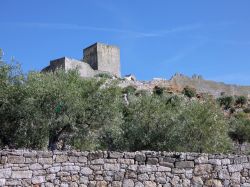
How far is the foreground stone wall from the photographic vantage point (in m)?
13.5

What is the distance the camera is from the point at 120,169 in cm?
1427

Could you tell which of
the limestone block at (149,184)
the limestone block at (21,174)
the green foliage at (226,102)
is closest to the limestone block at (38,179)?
the limestone block at (21,174)

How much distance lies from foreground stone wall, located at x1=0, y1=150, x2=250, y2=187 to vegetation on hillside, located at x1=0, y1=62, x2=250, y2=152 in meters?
7.24

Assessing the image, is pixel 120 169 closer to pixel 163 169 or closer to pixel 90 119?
pixel 163 169

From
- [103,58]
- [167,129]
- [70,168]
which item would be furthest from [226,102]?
[70,168]

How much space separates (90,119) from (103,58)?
1916 inches

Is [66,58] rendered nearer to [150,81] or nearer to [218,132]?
[150,81]

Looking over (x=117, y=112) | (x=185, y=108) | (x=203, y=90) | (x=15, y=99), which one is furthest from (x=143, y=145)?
(x=203, y=90)

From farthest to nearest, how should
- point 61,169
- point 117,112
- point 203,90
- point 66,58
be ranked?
point 203,90 → point 66,58 → point 117,112 → point 61,169

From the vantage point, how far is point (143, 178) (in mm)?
14359

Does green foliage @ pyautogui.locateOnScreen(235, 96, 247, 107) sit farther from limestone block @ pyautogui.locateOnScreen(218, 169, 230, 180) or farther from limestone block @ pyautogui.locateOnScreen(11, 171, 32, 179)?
limestone block @ pyautogui.locateOnScreen(11, 171, 32, 179)

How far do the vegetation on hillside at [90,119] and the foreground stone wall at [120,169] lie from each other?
7239 millimetres

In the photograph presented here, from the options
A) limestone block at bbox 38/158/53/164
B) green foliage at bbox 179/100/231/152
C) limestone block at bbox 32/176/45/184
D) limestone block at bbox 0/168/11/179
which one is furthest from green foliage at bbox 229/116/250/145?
limestone block at bbox 0/168/11/179

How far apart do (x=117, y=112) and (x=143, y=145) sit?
2.19 m
